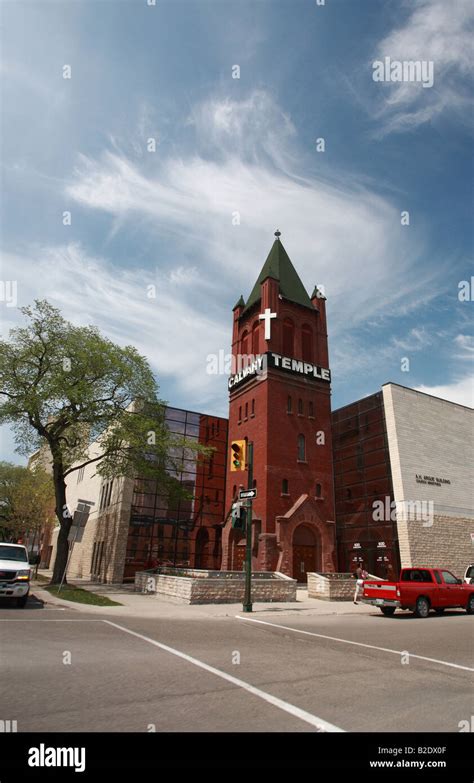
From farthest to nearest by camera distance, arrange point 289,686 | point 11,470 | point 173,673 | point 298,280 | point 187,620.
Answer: point 11,470 < point 298,280 < point 187,620 < point 173,673 < point 289,686

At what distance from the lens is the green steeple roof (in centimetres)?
3703

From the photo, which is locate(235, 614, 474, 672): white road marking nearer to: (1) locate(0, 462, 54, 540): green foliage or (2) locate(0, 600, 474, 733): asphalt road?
(2) locate(0, 600, 474, 733): asphalt road

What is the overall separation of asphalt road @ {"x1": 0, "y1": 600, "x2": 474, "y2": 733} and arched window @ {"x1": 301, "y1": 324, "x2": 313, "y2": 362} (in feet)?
85.1

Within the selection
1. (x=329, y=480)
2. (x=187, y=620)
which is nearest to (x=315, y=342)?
(x=329, y=480)

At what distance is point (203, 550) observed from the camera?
36625 millimetres

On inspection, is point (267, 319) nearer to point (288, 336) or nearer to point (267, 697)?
point (288, 336)

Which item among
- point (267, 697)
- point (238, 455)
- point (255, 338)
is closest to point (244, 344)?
point (255, 338)

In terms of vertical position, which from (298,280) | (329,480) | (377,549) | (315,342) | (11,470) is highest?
(298,280)

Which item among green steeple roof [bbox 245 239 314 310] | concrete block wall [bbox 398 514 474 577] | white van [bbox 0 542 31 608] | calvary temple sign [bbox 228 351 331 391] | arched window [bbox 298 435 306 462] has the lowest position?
white van [bbox 0 542 31 608]

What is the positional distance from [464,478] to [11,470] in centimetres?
5592

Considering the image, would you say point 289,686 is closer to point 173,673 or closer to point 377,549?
point 173,673

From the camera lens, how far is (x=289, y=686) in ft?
19.9

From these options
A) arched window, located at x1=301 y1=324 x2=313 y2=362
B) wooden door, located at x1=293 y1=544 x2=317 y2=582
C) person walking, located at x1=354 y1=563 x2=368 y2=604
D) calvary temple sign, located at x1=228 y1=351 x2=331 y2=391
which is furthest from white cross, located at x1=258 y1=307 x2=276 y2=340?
person walking, located at x1=354 y1=563 x2=368 y2=604

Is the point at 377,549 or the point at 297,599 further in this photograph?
the point at 377,549
